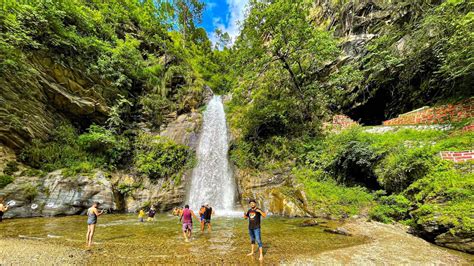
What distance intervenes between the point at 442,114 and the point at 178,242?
53.0ft

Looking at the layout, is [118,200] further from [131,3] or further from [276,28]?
[131,3]

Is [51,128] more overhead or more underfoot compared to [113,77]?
more underfoot

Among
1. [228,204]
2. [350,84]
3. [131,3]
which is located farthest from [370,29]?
[131,3]

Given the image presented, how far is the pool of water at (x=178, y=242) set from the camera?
5867 mm

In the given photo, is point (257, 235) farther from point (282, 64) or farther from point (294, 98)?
point (294, 98)

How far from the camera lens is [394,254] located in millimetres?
5895

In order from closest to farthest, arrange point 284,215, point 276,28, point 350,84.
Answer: point 284,215, point 276,28, point 350,84

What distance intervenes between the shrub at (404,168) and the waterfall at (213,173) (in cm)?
1138

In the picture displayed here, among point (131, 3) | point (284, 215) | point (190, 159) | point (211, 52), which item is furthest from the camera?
point (211, 52)

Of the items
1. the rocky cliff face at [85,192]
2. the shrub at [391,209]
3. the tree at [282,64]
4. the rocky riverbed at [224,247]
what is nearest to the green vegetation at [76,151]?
the rocky cliff face at [85,192]

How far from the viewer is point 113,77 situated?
21172 millimetres

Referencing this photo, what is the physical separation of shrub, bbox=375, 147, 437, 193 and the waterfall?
11.4 metres

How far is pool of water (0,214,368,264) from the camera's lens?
587 cm

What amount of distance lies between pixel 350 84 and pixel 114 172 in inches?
880
